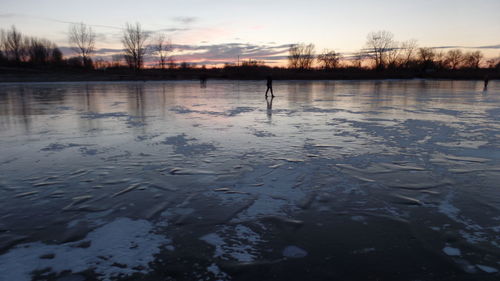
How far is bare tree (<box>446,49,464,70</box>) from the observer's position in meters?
106

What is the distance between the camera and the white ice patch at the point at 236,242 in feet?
9.40

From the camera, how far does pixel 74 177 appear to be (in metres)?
4.85

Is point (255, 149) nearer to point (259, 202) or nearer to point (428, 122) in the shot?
point (259, 202)

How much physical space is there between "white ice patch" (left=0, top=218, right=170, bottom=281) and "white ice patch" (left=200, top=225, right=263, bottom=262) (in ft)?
1.61

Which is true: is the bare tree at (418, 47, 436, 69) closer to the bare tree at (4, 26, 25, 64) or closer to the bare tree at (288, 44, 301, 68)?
the bare tree at (288, 44, 301, 68)

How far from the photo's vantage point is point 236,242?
309 cm

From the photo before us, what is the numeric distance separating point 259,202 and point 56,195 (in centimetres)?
270

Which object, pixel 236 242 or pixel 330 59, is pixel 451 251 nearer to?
pixel 236 242

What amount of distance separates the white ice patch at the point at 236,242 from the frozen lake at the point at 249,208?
1 centimetres

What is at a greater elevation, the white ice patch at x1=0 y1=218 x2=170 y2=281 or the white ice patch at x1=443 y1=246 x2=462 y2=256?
the white ice patch at x1=0 y1=218 x2=170 y2=281

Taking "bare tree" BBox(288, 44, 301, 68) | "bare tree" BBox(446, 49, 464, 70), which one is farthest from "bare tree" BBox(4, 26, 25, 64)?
"bare tree" BBox(446, 49, 464, 70)

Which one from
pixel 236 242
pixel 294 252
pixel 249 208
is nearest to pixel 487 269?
pixel 294 252

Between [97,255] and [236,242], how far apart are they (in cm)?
129

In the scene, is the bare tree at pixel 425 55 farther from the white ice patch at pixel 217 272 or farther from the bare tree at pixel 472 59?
the white ice patch at pixel 217 272
